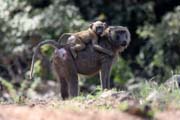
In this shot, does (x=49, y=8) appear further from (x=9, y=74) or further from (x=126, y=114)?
(x=126, y=114)

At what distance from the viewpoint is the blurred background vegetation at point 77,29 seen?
20672 millimetres

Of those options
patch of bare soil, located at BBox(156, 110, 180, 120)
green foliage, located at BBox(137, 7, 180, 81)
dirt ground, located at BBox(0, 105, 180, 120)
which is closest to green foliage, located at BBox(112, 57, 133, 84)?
green foliage, located at BBox(137, 7, 180, 81)

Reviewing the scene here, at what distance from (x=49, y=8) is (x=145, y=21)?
297 centimetres

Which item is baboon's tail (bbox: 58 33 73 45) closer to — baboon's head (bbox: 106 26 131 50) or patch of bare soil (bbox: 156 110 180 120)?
baboon's head (bbox: 106 26 131 50)

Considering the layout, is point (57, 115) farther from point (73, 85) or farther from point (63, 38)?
point (63, 38)

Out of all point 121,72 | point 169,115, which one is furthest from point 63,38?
point 121,72

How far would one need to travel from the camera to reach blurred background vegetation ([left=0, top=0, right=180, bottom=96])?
67.8ft

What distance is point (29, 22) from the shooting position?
817 inches

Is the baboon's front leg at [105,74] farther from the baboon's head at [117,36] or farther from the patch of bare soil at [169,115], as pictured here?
the patch of bare soil at [169,115]

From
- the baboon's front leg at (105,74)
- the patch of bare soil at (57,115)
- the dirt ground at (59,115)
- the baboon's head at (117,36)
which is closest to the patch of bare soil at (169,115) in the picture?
the dirt ground at (59,115)

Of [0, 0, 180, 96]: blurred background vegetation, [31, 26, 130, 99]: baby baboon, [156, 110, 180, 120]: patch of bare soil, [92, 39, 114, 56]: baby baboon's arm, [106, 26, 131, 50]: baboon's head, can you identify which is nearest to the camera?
[156, 110, 180, 120]: patch of bare soil

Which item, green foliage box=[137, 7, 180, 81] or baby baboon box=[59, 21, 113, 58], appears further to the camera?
green foliage box=[137, 7, 180, 81]

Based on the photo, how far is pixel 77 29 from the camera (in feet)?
66.9

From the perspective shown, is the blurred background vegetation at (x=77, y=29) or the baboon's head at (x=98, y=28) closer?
the baboon's head at (x=98, y=28)
